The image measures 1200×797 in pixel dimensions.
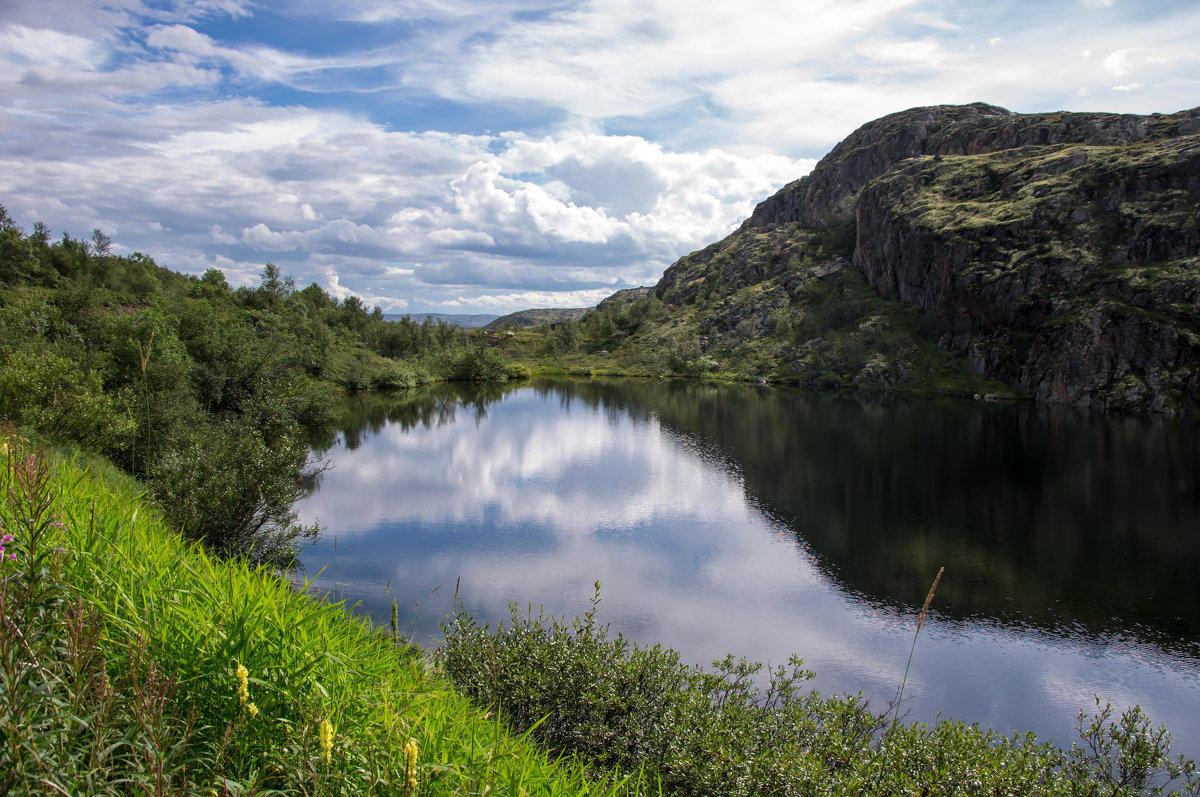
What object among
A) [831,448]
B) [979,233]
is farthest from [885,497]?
[979,233]

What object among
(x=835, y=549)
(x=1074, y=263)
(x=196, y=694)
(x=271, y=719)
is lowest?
(x=835, y=549)

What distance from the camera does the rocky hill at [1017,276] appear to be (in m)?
88.2

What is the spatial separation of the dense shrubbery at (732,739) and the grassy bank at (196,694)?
4.92 m

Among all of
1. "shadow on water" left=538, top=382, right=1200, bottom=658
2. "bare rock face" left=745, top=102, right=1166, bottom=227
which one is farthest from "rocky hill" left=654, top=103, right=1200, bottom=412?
"shadow on water" left=538, top=382, right=1200, bottom=658

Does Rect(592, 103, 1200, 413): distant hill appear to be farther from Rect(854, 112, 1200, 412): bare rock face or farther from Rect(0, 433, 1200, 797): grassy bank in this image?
Rect(0, 433, 1200, 797): grassy bank

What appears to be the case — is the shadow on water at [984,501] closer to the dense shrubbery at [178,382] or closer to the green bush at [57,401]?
the dense shrubbery at [178,382]

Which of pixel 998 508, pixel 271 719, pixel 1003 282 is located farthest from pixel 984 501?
pixel 1003 282

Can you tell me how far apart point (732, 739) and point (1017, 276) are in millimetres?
118282

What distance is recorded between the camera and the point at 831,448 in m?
55.4

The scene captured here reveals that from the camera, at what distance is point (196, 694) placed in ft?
14.8

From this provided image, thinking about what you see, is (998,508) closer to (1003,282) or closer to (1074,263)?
(1074,263)

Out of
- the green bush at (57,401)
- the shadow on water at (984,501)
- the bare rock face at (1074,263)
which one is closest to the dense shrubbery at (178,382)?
the green bush at (57,401)

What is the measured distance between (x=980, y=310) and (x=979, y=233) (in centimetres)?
1470

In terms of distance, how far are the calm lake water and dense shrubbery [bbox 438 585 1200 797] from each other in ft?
18.2
